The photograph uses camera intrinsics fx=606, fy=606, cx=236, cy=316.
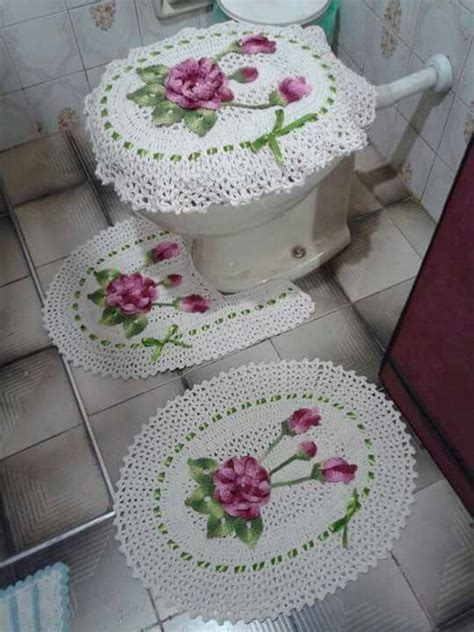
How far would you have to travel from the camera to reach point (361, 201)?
57.7 inches

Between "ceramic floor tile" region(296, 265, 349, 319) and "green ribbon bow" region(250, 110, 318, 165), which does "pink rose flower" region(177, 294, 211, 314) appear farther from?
"green ribbon bow" region(250, 110, 318, 165)

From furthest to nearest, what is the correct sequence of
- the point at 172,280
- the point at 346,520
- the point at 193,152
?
the point at 172,280 < the point at 346,520 < the point at 193,152

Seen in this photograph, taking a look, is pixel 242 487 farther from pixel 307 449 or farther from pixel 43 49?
pixel 43 49

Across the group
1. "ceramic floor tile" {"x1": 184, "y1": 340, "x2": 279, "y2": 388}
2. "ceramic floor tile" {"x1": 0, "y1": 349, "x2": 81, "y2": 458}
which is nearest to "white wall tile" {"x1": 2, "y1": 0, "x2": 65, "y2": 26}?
"ceramic floor tile" {"x1": 0, "y1": 349, "x2": 81, "y2": 458}

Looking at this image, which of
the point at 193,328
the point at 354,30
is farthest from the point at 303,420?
the point at 354,30

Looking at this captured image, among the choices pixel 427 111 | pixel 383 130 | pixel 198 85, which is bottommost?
pixel 383 130

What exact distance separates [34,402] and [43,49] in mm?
873

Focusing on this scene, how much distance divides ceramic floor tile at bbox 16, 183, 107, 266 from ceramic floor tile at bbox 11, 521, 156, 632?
664 mm

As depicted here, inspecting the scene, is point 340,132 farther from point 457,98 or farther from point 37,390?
point 37,390

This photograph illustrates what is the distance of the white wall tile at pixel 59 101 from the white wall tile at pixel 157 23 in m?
0.20

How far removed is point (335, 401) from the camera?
1155 mm

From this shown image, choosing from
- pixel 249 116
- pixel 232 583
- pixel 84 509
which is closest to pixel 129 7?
pixel 249 116

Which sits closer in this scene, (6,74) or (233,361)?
(233,361)

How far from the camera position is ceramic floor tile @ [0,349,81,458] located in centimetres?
116
